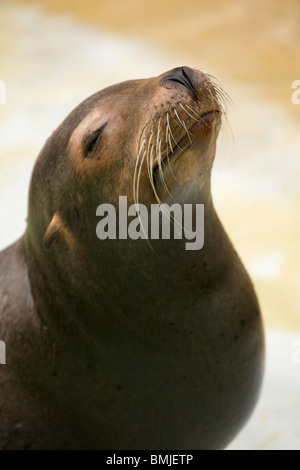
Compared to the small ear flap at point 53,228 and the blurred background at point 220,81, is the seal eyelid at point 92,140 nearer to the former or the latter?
the small ear flap at point 53,228

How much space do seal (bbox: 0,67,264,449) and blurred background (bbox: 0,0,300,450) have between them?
1.14 m

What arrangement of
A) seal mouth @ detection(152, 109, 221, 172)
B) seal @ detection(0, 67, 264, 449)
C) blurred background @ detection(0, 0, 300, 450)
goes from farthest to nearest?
1. blurred background @ detection(0, 0, 300, 450)
2. seal @ detection(0, 67, 264, 449)
3. seal mouth @ detection(152, 109, 221, 172)

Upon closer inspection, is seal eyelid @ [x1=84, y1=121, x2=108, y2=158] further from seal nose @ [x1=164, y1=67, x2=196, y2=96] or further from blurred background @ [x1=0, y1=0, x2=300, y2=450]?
blurred background @ [x1=0, y1=0, x2=300, y2=450]

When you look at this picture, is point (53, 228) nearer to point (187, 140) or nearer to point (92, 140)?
point (92, 140)

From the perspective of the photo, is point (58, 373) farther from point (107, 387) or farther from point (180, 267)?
point (180, 267)

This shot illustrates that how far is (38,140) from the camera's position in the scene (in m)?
5.52

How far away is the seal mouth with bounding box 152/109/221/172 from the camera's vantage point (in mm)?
2150

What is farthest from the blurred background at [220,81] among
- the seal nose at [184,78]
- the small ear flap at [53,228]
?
the seal nose at [184,78]

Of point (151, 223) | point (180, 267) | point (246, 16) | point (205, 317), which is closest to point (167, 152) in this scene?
point (151, 223)

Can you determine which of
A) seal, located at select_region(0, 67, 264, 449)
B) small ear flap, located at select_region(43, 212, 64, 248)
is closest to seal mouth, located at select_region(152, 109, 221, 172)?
seal, located at select_region(0, 67, 264, 449)

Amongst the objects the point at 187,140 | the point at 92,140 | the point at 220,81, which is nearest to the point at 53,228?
the point at 92,140

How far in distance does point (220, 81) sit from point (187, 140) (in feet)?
11.9

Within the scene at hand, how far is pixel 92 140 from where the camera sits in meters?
2.29

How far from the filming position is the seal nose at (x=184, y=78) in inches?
85.5
